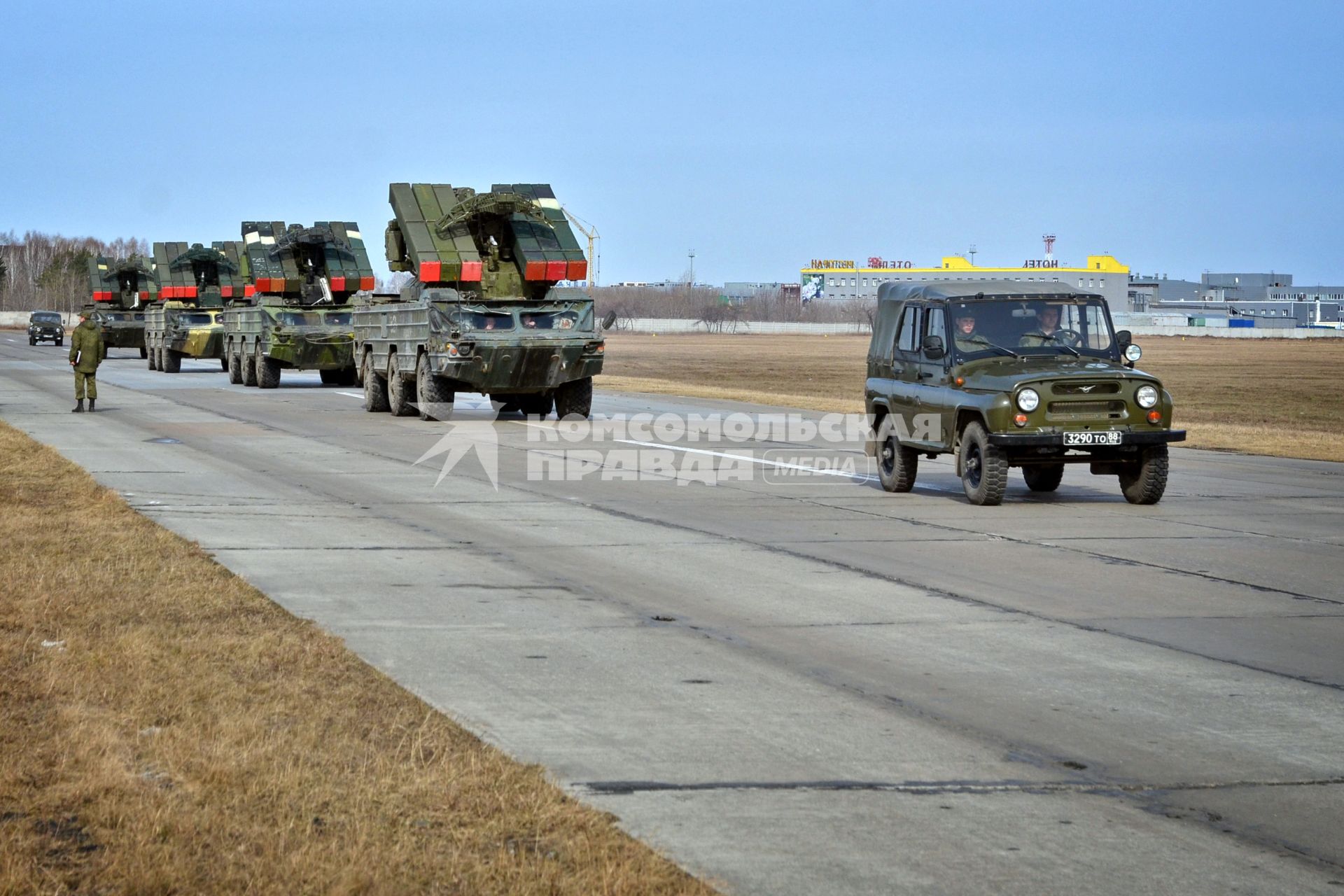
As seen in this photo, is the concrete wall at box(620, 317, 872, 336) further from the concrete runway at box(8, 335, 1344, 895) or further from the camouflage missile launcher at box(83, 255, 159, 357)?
the concrete runway at box(8, 335, 1344, 895)

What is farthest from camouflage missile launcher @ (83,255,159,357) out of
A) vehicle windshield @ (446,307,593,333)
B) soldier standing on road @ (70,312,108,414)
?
vehicle windshield @ (446,307,593,333)

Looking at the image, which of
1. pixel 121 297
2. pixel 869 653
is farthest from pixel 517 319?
pixel 121 297

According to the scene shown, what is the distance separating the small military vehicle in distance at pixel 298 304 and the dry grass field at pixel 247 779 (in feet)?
93.0

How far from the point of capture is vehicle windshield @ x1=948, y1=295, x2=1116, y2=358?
15.1m

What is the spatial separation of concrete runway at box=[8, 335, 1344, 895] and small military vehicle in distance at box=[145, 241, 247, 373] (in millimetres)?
30124

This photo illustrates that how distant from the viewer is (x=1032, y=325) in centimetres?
1520

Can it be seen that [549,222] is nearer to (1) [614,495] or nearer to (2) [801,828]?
(1) [614,495]

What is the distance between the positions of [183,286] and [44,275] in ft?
453

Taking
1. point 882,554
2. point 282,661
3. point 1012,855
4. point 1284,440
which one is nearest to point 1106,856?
point 1012,855

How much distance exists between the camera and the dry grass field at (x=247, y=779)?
464cm

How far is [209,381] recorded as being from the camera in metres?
40.9

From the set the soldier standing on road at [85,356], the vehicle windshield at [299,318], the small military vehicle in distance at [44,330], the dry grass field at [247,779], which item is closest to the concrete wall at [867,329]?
the small military vehicle in distance at [44,330]

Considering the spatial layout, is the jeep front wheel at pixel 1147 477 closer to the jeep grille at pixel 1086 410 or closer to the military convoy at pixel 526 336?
the military convoy at pixel 526 336

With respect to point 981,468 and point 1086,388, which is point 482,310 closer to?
point 981,468
